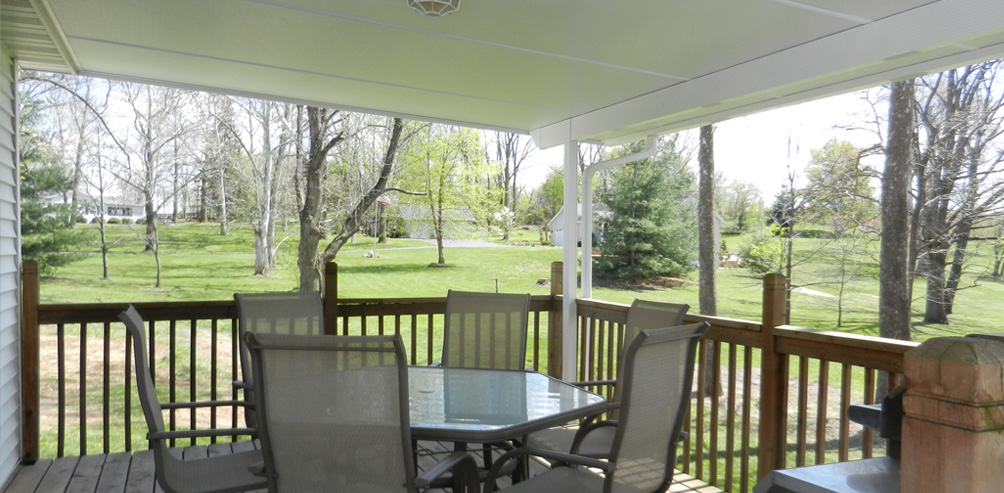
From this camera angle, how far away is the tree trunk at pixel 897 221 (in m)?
8.70

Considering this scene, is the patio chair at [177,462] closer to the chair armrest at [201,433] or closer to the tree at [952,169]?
the chair armrest at [201,433]

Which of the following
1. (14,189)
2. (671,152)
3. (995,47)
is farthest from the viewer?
(671,152)

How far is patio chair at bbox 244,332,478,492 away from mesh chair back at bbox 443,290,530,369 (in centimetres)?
188

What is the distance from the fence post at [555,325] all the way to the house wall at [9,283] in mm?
3395

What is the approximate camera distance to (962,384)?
74 cm

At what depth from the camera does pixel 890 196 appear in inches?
349

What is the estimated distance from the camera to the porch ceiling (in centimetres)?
276

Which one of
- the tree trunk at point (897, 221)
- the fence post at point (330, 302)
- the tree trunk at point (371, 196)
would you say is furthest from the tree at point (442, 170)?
the fence post at point (330, 302)

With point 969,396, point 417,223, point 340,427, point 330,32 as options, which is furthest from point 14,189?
point 417,223

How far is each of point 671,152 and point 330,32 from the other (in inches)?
385

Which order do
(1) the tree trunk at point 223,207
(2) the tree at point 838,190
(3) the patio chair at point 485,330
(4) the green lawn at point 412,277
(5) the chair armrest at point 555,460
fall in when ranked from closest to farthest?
(5) the chair armrest at point 555,460
(3) the patio chair at point 485,330
(2) the tree at point 838,190
(4) the green lawn at point 412,277
(1) the tree trunk at point 223,207

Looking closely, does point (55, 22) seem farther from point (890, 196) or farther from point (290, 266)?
point (890, 196)

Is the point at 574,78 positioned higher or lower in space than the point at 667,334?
higher

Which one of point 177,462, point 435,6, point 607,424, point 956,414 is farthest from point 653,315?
point 956,414
